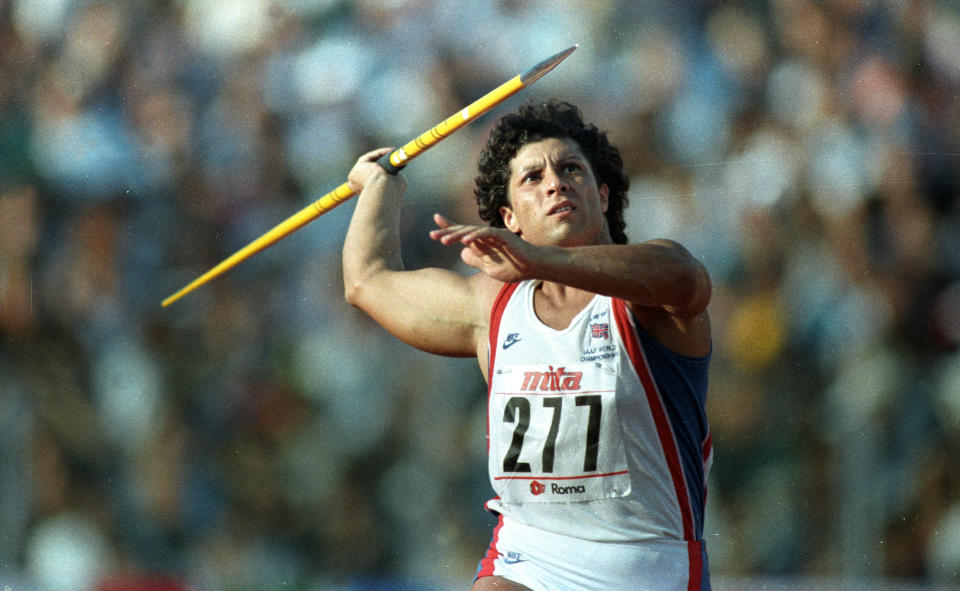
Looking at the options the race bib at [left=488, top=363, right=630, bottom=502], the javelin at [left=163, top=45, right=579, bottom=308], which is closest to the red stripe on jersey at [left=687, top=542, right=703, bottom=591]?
the race bib at [left=488, top=363, right=630, bottom=502]

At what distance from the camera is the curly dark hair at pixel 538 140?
3.35 m

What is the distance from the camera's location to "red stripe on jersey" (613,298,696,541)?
2715 mm

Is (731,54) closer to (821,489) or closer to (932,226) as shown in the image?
(932,226)

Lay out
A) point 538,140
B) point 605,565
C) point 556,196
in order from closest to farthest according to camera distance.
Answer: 1. point 605,565
2. point 556,196
3. point 538,140

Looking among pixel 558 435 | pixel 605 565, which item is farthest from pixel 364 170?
pixel 605 565

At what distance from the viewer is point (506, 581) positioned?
9.14 feet

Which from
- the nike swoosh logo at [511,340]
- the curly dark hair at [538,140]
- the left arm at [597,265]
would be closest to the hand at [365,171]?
the curly dark hair at [538,140]

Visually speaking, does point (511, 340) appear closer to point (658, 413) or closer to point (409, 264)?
point (658, 413)

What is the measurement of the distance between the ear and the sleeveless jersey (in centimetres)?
60

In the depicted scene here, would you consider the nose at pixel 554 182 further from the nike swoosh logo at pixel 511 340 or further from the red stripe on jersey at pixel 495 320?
the nike swoosh logo at pixel 511 340

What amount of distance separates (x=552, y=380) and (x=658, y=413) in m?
0.30

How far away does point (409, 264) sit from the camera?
5.04 meters

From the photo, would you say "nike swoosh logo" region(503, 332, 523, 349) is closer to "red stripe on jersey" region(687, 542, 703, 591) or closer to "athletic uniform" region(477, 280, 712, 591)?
"athletic uniform" region(477, 280, 712, 591)

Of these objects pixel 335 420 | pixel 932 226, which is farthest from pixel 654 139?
pixel 335 420
